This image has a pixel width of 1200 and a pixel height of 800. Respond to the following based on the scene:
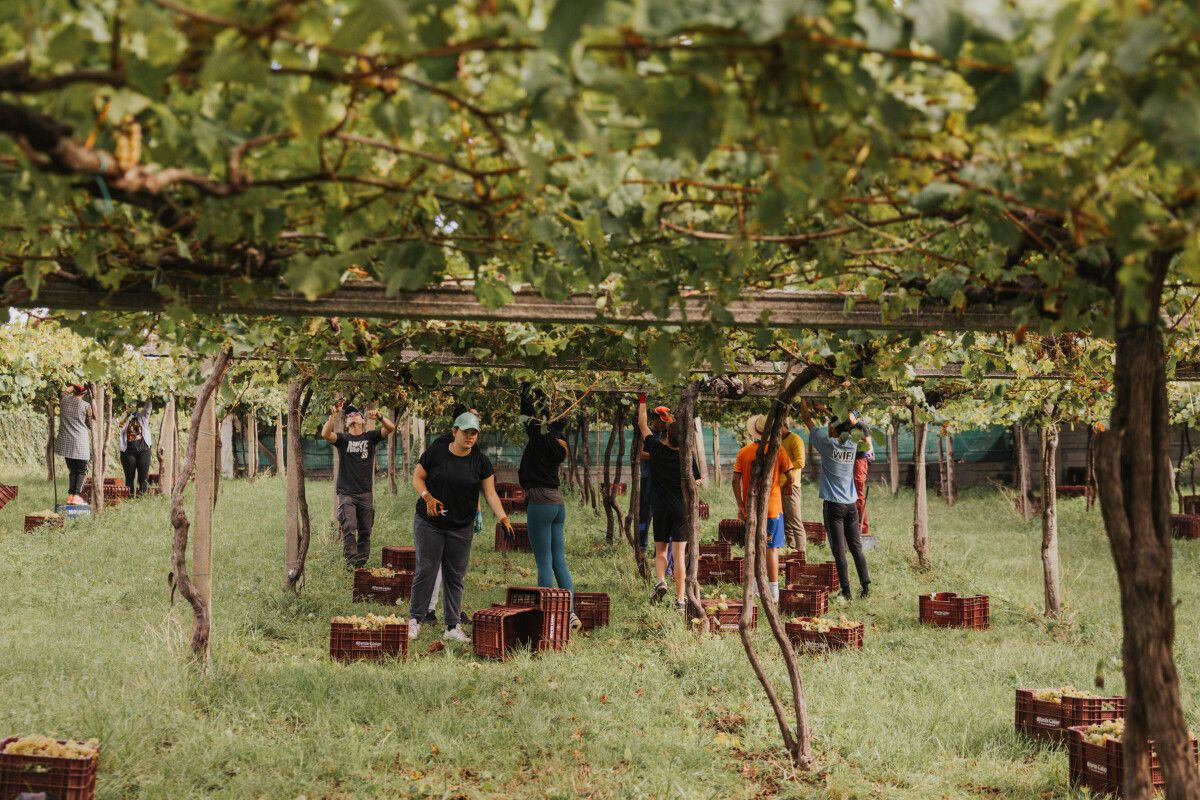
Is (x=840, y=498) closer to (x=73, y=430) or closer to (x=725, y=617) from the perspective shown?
(x=725, y=617)

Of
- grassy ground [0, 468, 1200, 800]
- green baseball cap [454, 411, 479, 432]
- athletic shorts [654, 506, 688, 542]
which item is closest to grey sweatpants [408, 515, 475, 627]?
grassy ground [0, 468, 1200, 800]

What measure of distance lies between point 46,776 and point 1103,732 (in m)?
4.23

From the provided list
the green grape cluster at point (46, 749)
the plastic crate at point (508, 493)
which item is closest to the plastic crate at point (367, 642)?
the green grape cluster at point (46, 749)

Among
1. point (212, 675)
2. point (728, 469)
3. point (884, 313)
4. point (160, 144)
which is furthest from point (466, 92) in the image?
point (728, 469)

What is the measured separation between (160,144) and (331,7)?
2.03 ft

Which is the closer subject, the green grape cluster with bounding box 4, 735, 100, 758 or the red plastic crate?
the green grape cluster with bounding box 4, 735, 100, 758

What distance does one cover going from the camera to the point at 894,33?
142cm

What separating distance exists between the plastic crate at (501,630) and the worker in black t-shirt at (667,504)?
1.76 meters

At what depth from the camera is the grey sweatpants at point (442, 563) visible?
7.04 metres

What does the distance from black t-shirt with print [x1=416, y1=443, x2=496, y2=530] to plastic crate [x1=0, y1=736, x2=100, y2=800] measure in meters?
3.52

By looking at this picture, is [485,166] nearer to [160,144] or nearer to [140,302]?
[160,144]

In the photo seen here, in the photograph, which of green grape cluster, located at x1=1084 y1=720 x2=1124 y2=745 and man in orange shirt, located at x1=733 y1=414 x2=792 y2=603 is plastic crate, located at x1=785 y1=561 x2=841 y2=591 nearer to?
man in orange shirt, located at x1=733 y1=414 x2=792 y2=603

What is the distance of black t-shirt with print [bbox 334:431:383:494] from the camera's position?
9805 mm

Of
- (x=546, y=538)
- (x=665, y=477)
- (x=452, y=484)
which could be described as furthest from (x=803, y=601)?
(x=452, y=484)
